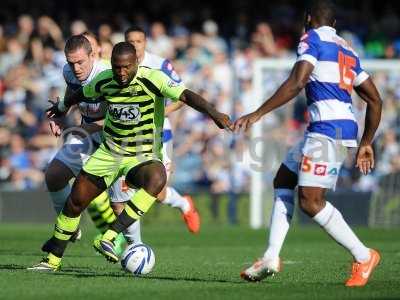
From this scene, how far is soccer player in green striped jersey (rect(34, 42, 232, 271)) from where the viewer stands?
972 centimetres

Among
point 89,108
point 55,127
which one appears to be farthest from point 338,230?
point 89,108

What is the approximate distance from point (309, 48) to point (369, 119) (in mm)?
891

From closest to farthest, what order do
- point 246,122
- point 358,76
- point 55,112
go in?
point 246,122
point 358,76
point 55,112

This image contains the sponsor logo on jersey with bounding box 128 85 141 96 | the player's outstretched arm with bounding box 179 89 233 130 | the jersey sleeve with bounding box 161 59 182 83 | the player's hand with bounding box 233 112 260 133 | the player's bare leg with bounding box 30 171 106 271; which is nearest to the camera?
the player's hand with bounding box 233 112 260 133

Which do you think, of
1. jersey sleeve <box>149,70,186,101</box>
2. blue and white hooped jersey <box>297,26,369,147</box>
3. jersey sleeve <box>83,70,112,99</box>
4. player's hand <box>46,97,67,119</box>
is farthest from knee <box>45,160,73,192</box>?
blue and white hooped jersey <box>297,26,369,147</box>

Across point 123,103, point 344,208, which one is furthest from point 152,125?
point 344,208

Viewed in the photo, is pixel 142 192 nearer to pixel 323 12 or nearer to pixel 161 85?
pixel 161 85

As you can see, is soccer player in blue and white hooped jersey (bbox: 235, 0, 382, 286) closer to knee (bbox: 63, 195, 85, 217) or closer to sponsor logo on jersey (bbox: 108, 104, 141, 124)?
sponsor logo on jersey (bbox: 108, 104, 141, 124)

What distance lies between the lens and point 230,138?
21.8m

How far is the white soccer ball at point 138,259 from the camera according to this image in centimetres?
959

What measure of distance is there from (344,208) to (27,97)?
707cm

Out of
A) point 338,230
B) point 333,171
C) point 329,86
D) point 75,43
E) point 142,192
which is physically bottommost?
point 338,230

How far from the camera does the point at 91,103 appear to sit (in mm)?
11344

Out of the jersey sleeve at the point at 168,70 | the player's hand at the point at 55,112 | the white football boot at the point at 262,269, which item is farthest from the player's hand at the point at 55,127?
the white football boot at the point at 262,269
